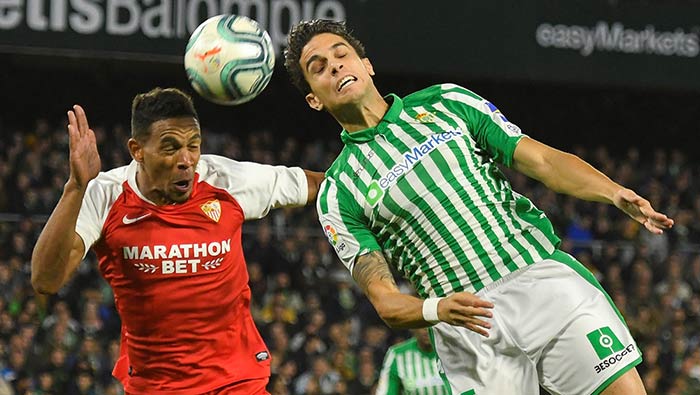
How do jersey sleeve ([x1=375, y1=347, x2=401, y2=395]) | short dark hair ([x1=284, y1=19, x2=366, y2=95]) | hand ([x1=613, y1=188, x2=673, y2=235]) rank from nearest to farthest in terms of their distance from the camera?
1. hand ([x1=613, y1=188, x2=673, y2=235])
2. short dark hair ([x1=284, y1=19, x2=366, y2=95])
3. jersey sleeve ([x1=375, y1=347, x2=401, y2=395])

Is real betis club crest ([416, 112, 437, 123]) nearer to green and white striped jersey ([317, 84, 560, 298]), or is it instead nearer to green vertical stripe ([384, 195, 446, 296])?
green and white striped jersey ([317, 84, 560, 298])

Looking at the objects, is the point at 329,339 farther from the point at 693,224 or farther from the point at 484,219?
the point at 484,219

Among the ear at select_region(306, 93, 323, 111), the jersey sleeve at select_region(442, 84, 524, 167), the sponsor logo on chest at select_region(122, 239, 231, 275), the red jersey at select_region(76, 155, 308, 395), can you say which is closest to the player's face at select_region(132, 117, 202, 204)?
the red jersey at select_region(76, 155, 308, 395)

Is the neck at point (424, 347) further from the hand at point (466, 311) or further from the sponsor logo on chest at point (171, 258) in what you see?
the hand at point (466, 311)

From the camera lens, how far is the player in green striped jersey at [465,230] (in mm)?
4246

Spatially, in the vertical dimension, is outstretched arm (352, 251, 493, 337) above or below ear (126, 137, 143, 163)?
below

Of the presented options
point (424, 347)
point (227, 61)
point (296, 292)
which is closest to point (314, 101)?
point (227, 61)

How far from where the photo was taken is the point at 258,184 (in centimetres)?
523

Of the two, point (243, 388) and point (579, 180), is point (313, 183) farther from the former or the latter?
point (579, 180)

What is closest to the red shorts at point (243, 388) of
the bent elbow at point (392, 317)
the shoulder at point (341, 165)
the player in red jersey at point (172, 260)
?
the player in red jersey at point (172, 260)

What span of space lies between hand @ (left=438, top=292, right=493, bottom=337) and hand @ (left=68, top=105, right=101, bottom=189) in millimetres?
1491

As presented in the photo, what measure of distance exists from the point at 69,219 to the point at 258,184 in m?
1.01

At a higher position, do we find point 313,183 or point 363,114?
point 363,114

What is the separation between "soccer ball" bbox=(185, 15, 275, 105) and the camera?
201 inches
